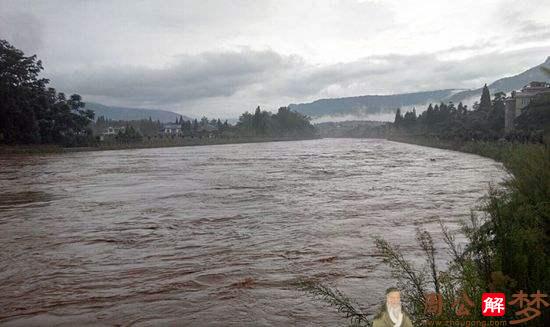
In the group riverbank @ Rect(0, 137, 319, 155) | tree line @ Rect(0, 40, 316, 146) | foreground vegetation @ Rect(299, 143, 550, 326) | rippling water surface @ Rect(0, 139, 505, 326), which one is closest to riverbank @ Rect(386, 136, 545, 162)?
rippling water surface @ Rect(0, 139, 505, 326)

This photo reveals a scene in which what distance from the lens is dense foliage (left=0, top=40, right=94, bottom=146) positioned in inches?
2015

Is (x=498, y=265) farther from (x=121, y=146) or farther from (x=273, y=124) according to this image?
(x=273, y=124)

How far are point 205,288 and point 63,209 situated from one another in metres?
9.88

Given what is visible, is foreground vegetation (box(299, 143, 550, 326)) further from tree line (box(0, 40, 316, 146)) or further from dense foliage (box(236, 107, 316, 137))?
→ dense foliage (box(236, 107, 316, 137))

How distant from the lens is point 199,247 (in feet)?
32.7

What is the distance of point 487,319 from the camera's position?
11.1ft

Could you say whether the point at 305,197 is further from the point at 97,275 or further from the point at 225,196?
the point at 97,275

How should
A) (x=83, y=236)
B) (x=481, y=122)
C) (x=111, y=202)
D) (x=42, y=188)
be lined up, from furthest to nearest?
(x=481, y=122) < (x=42, y=188) < (x=111, y=202) < (x=83, y=236)

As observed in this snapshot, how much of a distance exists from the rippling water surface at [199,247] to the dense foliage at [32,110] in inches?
1403

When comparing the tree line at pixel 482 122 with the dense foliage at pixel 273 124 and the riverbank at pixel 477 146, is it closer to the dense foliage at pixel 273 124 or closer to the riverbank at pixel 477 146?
the riverbank at pixel 477 146

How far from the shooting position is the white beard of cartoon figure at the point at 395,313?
2.64m

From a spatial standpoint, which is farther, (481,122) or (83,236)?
(481,122)

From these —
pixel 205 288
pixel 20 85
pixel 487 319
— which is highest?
pixel 20 85

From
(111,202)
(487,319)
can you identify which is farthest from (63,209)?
(487,319)
